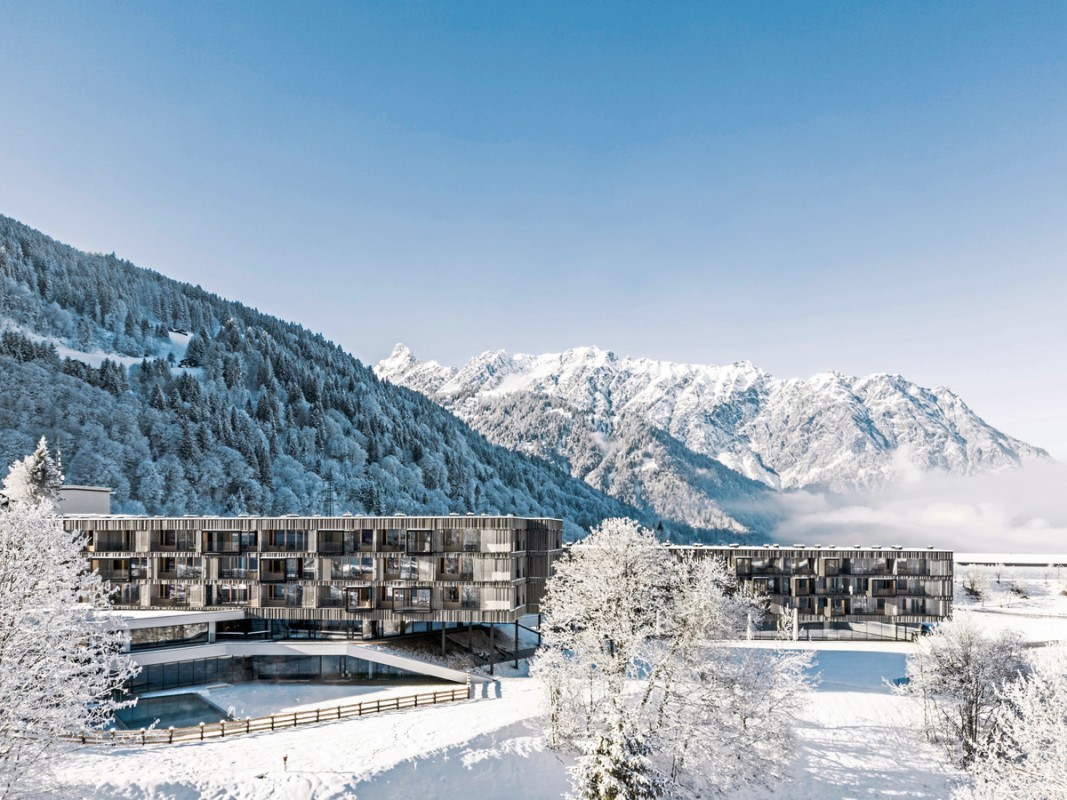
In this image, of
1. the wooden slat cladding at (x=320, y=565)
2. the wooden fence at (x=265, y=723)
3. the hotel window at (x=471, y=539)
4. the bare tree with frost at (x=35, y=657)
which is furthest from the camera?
the hotel window at (x=471, y=539)

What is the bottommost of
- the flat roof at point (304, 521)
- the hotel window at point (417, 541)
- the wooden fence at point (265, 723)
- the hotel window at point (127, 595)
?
the wooden fence at point (265, 723)

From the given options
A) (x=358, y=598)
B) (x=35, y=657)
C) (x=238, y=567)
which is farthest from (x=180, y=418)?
(x=35, y=657)

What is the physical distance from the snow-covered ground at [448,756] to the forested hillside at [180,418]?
10199cm

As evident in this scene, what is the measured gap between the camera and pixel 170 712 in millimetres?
Answer: 49781

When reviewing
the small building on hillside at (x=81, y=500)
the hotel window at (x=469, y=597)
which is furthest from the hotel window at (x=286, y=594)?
the small building on hillside at (x=81, y=500)

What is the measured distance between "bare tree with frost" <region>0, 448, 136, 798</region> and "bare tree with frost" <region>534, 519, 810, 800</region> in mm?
23901

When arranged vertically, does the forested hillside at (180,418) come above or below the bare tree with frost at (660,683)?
above

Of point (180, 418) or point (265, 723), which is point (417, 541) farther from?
point (180, 418)

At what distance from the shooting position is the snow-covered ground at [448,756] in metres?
35.5

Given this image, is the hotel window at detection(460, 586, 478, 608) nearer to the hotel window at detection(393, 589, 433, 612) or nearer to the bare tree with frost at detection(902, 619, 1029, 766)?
the hotel window at detection(393, 589, 433, 612)

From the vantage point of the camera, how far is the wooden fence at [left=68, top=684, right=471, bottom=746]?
40438 millimetres

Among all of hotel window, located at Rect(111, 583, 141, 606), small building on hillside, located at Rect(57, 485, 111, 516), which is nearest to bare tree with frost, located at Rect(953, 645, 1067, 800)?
hotel window, located at Rect(111, 583, 141, 606)

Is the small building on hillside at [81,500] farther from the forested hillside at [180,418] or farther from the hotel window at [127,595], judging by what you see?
the forested hillside at [180,418]

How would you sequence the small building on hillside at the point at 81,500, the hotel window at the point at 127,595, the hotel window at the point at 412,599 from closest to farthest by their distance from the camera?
the hotel window at the point at 412,599
the hotel window at the point at 127,595
the small building on hillside at the point at 81,500
